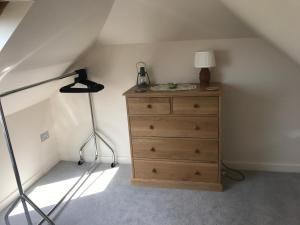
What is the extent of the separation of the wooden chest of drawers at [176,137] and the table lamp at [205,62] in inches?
6.1

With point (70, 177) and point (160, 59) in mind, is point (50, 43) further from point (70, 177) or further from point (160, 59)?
point (70, 177)

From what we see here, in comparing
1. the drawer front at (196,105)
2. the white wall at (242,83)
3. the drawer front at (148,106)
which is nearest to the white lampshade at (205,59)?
the white wall at (242,83)

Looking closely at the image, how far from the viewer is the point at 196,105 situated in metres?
2.40

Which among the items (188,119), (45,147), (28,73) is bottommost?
(45,147)

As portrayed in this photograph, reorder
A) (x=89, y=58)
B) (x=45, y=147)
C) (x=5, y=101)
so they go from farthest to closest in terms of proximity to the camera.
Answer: (x=45, y=147) → (x=89, y=58) → (x=5, y=101)

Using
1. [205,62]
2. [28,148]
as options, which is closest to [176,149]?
[205,62]

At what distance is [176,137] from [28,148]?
1.62 meters

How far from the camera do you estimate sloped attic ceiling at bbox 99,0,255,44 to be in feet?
7.32

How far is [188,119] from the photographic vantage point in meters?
2.46

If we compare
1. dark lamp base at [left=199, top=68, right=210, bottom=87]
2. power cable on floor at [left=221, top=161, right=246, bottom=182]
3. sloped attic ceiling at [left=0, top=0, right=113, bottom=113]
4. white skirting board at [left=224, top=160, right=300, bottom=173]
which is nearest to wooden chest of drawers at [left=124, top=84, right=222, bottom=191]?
dark lamp base at [left=199, top=68, right=210, bottom=87]

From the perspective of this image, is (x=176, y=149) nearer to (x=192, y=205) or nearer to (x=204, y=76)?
(x=192, y=205)

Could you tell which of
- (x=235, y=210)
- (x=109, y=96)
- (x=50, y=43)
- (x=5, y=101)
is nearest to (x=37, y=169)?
(x=5, y=101)

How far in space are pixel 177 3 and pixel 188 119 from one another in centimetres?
100

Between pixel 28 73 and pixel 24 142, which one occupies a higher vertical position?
pixel 28 73
